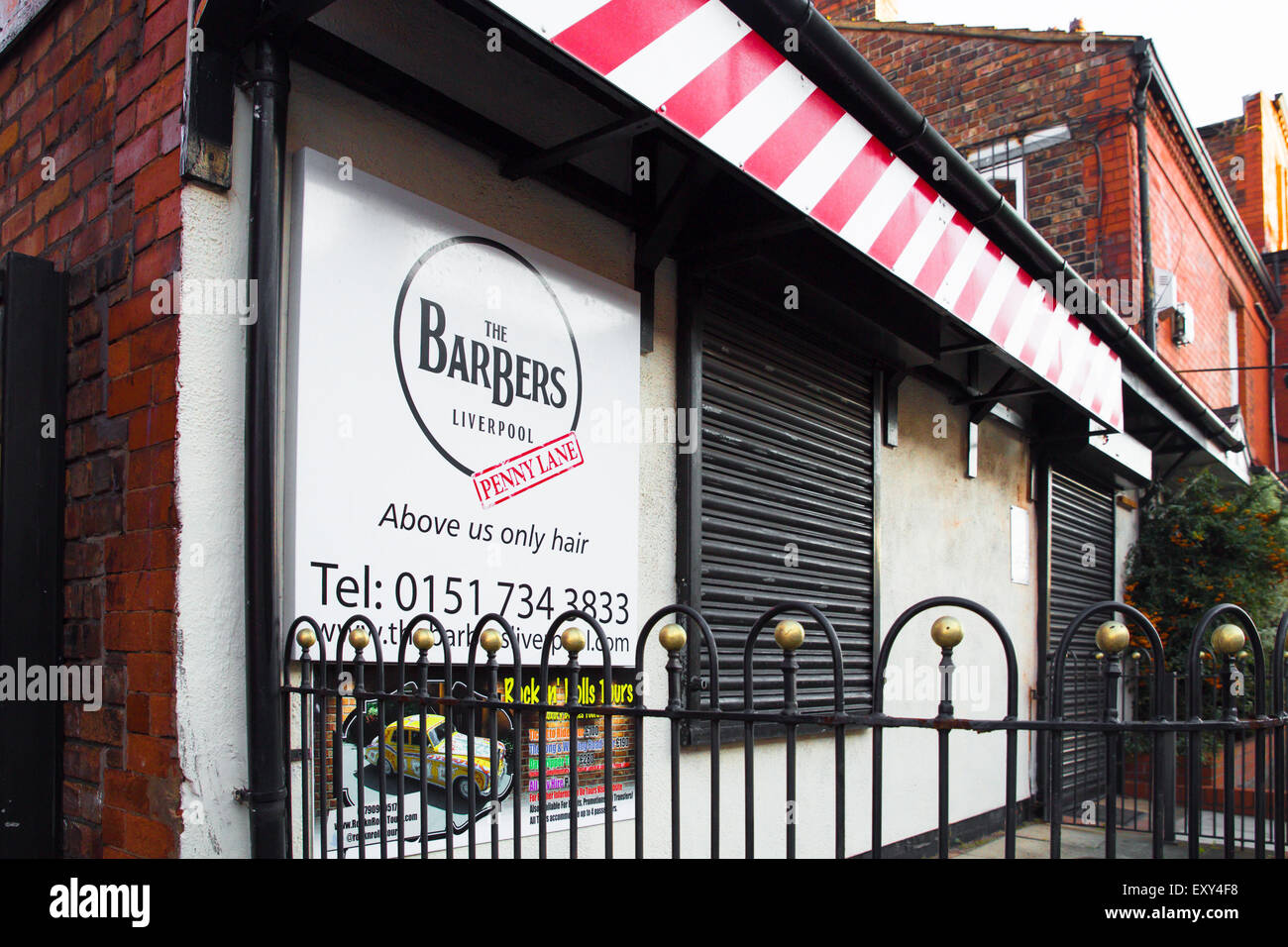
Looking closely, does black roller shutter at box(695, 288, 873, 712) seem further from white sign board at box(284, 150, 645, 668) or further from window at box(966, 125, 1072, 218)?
window at box(966, 125, 1072, 218)

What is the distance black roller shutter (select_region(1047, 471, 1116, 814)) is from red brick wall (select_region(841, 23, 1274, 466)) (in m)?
2.11

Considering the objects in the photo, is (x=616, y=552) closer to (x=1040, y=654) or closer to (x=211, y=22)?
(x=211, y=22)

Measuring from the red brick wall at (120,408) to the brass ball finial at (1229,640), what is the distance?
2.21m

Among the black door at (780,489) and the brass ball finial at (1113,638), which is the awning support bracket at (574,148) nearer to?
the black door at (780,489)

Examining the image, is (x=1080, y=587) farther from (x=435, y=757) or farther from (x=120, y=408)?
(x=120, y=408)

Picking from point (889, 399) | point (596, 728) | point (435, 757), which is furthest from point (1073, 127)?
point (435, 757)

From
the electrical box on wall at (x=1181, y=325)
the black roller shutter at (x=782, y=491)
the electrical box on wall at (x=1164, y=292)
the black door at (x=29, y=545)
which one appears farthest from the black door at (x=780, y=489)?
the electrical box on wall at (x=1181, y=325)

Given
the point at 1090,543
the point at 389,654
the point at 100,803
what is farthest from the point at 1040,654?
the point at 100,803

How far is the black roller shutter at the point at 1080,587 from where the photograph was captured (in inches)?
308

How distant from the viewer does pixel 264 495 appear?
7.91ft

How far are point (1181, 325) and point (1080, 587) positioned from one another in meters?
4.03

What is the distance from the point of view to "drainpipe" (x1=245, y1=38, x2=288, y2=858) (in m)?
2.39

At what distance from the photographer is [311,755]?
2.62 m

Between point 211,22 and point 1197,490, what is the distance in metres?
9.66
